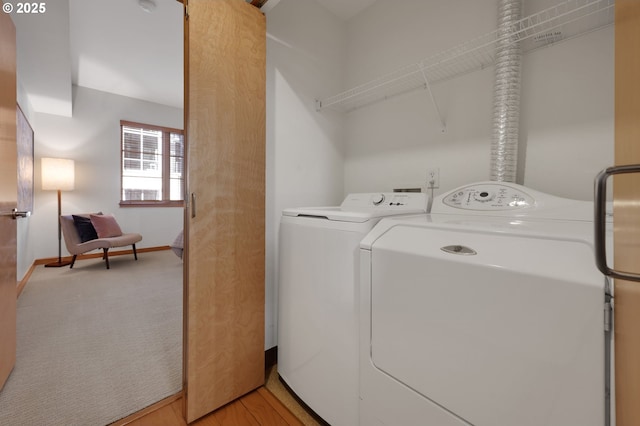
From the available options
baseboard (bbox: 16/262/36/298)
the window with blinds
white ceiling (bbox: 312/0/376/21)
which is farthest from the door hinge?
the window with blinds

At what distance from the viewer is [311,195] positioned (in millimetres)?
1783

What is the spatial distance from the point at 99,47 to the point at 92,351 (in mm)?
3247

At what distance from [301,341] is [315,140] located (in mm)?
1262

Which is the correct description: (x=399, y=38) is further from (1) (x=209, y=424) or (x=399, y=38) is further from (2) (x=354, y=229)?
(1) (x=209, y=424)

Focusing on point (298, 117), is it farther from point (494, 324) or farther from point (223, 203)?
point (494, 324)

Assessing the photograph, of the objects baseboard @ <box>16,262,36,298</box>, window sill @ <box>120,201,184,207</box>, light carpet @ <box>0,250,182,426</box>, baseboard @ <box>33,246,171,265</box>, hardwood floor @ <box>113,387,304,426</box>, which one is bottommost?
hardwood floor @ <box>113,387,304,426</box>

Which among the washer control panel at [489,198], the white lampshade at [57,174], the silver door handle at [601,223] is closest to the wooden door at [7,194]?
the silver door handle at [601,223]

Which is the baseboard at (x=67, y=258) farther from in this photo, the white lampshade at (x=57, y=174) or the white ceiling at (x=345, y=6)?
the white ceiling at (x=345, y=6)

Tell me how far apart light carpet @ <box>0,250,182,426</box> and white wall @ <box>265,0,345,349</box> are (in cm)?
75

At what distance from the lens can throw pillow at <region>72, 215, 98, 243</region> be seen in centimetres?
364

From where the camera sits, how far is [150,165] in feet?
15.9

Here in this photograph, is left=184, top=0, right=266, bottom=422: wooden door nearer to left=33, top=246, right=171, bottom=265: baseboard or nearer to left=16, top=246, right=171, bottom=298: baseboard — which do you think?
left=16, top=246, right=171, bottom=298: baseboard

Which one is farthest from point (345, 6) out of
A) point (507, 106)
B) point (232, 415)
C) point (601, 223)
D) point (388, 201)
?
point (232, 415)

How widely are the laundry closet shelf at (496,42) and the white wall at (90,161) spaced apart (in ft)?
14.4
